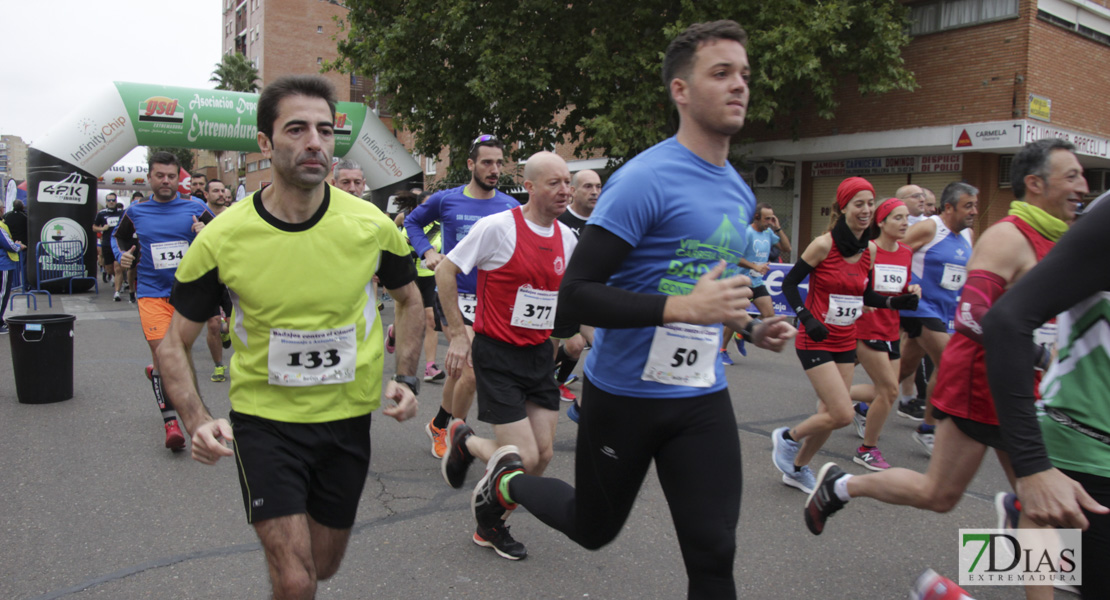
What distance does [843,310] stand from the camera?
5047 millimetres

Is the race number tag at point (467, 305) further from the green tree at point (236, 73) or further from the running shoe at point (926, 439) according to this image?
the green tree at point (236, 73)

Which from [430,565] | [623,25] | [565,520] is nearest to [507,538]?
[430,565]

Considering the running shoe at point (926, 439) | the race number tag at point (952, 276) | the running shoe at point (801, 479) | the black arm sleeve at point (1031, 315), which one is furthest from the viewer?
the race number tag at point (952, 276)

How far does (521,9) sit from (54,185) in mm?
10107

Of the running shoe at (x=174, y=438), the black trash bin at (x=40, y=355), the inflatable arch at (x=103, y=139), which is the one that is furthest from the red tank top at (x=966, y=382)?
the inflatable arch at (x=103, y=139)

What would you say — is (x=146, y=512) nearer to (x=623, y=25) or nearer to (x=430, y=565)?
(x=430, y=565)

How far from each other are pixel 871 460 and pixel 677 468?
3.52m

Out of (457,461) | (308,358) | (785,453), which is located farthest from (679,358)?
(785,453)

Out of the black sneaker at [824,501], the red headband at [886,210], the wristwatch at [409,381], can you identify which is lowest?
the black sneaker at [824,501]

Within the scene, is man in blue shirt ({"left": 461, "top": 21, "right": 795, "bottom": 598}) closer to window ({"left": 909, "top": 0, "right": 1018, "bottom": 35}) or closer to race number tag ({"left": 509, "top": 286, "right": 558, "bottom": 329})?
race number tag ({"left": 509, "top": 286, "right": 558, "bottom": 329})

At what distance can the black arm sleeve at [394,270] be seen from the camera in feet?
9.14

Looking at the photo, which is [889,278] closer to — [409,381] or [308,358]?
[409,381]

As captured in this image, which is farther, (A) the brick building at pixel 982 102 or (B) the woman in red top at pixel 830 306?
(A) the brick building at pixel 982 102

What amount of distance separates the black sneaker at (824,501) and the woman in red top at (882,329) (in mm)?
2188
